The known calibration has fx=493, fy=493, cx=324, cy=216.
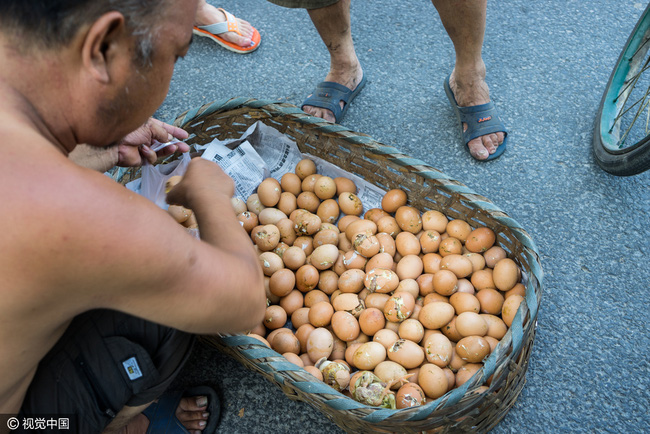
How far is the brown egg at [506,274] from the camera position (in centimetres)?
155

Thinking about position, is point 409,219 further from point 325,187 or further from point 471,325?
point 471,325

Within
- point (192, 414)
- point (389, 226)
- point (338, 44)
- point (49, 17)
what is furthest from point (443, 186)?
point (49, 17)

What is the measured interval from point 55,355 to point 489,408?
1.11 metres

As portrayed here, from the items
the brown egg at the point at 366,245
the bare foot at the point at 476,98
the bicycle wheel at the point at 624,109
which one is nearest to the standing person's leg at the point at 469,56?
the bare foot at the point at 476,98

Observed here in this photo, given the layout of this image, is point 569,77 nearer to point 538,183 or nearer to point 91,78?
point 538,183

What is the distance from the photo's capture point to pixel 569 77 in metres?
2.41

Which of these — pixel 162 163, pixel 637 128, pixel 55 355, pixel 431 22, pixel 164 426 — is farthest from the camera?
pixel 431 22

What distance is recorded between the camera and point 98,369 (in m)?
1.17

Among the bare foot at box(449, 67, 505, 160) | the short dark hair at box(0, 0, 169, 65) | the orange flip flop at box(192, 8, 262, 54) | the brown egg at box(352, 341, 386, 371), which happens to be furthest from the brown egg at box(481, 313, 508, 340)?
the orange flip flop at box(192, 8, 262, 54)

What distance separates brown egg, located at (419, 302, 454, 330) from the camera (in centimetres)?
151

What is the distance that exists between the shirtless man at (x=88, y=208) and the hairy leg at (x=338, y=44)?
1.36 meters

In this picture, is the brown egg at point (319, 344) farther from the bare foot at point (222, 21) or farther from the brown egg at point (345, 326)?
the bare foot at point (222, 21)

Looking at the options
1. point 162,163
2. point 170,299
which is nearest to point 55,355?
point 170,299

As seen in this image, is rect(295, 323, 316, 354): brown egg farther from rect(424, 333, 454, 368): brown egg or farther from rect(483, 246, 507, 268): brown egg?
rect(483, 246, 507, 268): brown egg
